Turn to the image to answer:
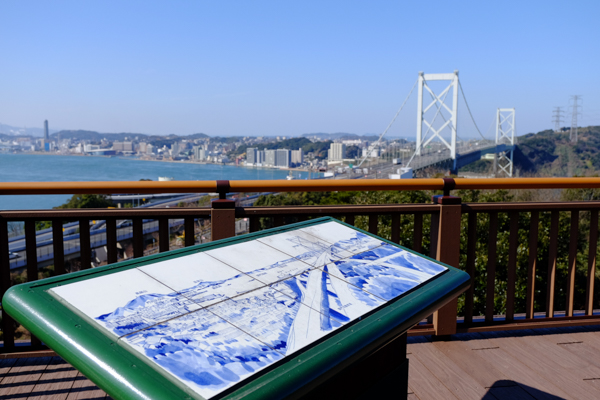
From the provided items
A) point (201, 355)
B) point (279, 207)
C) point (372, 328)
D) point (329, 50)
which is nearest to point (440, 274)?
point (372, 328)

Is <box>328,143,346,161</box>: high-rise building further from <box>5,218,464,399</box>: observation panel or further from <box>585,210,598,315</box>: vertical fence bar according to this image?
<box>5,218,464,399</box>: observation panel

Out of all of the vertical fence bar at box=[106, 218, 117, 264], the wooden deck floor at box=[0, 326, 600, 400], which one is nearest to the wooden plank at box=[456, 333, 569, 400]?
the wooden deck floor at box=[0, 326, 600, 400]

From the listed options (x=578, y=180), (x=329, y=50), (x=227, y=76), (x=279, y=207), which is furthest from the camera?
(x=227, y=76)

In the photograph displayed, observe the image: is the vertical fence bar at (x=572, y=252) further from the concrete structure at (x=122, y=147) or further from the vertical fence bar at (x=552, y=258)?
the concrete structure at (x=122, y=147)

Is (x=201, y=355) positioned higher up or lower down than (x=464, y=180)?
lower down

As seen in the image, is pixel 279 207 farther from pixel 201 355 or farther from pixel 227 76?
pixel 227 76

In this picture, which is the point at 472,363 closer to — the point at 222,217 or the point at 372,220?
the point at 372,220

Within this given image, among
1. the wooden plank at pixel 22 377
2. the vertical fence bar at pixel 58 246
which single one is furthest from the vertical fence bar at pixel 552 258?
the wooden plank at pixel 22 377

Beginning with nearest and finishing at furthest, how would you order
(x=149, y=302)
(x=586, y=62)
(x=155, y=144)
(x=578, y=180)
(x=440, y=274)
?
(x=149, y=302)
(x=440, y=274)
(x=578, y=180)
(x=155, y=144)
(x=586, y=62)
